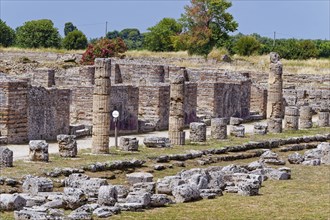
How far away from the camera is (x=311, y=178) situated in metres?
30.2

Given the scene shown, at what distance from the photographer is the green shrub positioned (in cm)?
5719

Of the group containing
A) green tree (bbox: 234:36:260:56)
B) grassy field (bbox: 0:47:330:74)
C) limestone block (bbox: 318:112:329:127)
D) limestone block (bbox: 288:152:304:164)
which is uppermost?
green tree (bbox: 234:36:260:56)

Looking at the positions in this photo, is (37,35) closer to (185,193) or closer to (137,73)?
(137,73)

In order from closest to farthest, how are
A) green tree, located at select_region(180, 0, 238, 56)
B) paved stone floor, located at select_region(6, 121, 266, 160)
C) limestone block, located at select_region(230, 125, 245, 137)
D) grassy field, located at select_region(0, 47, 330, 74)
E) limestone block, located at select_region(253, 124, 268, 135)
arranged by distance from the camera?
paved stone floor, located at select_region(6, 121, 266, 160), limestone block, located at select_region(230, 125, 245, 137), limestone block, located at select_region(253, 124, 268, 135), grassy field, located at select_region(0, 47, 330, 74), green tree, located at select_region(180, 0, 238, 56)

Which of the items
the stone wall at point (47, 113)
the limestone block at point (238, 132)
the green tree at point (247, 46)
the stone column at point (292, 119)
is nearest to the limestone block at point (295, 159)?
the limestone block at point (238, 132)

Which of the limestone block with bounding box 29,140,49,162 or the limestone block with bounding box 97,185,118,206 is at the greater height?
the limestone block with bounding box 29,140,49,162

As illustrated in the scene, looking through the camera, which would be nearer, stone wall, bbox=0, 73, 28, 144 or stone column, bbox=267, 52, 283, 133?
stone wall, bbox=0, 73, 28, 144

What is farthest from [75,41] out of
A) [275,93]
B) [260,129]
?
[260,129]

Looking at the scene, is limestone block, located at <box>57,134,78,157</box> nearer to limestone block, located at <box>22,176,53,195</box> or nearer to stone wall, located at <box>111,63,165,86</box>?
limestone block, located at <box>22,176,53,195</box>

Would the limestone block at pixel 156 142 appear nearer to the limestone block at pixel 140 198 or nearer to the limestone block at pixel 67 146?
the limestone block at pixel 67 146

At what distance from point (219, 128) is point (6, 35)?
51.8 meters

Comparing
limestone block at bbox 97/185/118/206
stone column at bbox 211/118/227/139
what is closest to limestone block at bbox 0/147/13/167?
limestone block at bbox 97/185/118/206

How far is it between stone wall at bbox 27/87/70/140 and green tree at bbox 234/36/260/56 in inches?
1629

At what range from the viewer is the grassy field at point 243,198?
2345 centimetres
